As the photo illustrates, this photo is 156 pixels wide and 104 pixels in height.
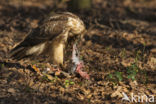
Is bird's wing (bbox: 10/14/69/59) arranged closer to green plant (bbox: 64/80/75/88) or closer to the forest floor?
the forest floor

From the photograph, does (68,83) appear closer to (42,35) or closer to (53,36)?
(53,36)

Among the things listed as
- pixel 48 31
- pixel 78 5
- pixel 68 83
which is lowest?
pixel 68 83

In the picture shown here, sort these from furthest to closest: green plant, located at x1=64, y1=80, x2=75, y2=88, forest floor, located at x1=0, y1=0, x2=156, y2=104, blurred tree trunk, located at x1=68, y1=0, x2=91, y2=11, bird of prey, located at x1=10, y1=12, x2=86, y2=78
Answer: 1. blurred tree trunk, located at x1=68, y1=0, x2=91, y2=11
2. bird of prey, located at x1=10, y1=12, x2=86, y2=78
3. green plant, located at x1=64, y1=80, x2=75, y2=88
4. forest floor, located at x1=0, y1=0, x2=156, y2=104

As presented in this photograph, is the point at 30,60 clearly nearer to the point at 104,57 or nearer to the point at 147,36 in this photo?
the point at 104,57

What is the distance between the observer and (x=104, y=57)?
650cm

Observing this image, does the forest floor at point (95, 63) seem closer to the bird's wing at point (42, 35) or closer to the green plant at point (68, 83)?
the green plant at point (68, 83)

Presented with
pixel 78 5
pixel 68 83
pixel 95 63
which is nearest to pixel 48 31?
pixel 68 83

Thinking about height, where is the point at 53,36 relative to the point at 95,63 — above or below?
above

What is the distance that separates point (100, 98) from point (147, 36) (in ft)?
13.0

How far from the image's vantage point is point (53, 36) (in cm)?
550

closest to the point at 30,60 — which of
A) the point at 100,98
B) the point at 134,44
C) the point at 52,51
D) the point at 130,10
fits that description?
the point at 52,51

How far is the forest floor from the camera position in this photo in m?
4.77

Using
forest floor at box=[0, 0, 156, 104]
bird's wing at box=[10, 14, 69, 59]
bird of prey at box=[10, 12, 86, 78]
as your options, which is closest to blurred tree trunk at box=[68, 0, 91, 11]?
forest floor at box=[0, 0, 156, 104]

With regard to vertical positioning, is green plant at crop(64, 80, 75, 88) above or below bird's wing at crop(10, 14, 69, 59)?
below
